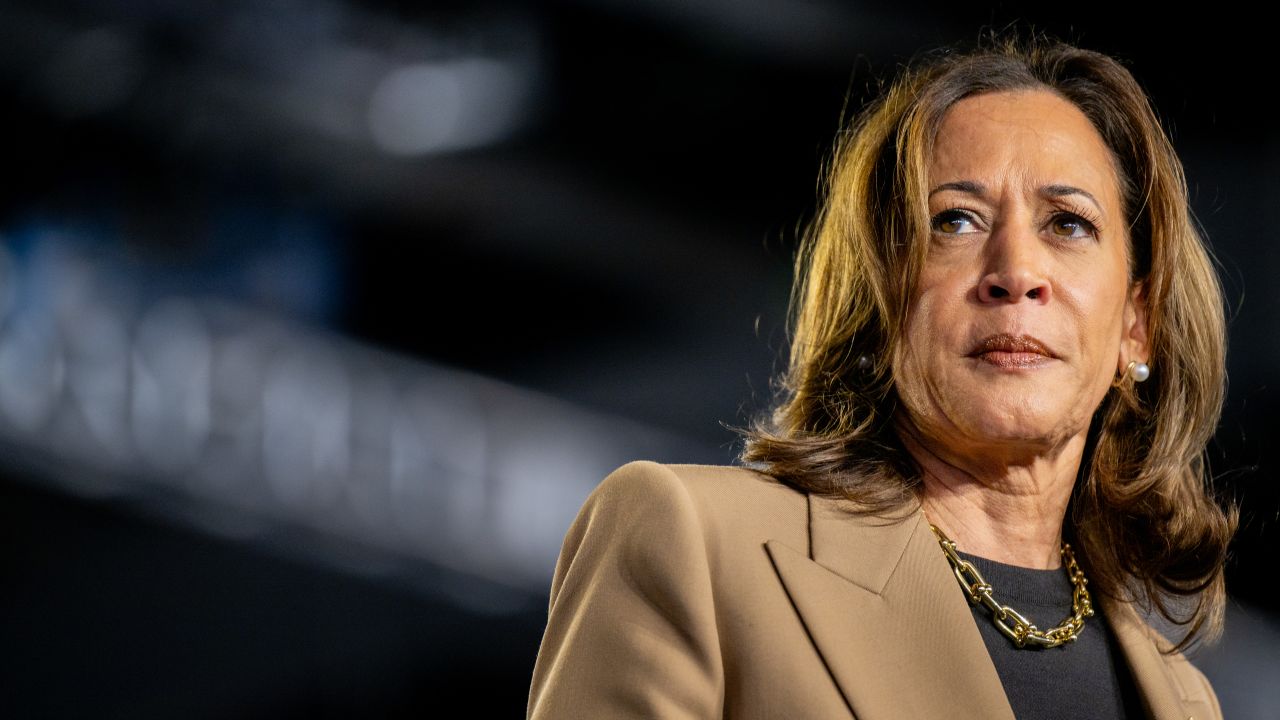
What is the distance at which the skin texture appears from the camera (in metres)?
1.33

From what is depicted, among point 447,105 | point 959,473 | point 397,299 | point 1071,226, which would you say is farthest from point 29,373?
point 1071,226

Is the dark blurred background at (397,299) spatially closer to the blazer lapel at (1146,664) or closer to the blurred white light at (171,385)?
the blurred white light at (171,385)

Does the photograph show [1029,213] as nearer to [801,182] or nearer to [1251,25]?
[1251,25]

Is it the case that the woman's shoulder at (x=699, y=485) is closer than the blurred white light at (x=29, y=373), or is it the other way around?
the woman's shoulder at (x=699, y=485)

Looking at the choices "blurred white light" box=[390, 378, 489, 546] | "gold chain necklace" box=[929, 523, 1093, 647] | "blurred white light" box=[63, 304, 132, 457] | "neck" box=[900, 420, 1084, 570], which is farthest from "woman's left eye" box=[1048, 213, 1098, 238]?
"blurred white light" box=[63, 304, 132, 457]

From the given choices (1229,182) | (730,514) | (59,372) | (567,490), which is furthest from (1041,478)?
(59,372)

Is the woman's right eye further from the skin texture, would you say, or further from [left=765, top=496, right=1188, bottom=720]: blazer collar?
[left=765, top=496, right=1188, bottom=720]: blazer collar

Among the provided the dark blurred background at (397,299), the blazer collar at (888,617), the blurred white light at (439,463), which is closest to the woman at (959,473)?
the blazer collar at (888,617)

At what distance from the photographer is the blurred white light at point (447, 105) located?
9.55ft

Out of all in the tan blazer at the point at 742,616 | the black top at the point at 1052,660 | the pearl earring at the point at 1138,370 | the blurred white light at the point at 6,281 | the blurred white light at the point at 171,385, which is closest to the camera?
the tan blazer at the point at 742,616

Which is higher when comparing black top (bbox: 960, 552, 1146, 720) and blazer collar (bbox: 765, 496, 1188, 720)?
blazer collar (bbox: 765, 496, 1188, 720)

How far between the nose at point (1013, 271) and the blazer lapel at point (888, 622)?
28 centimetres

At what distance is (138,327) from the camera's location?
2.62m

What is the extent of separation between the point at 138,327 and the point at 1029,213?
76.1 inches
